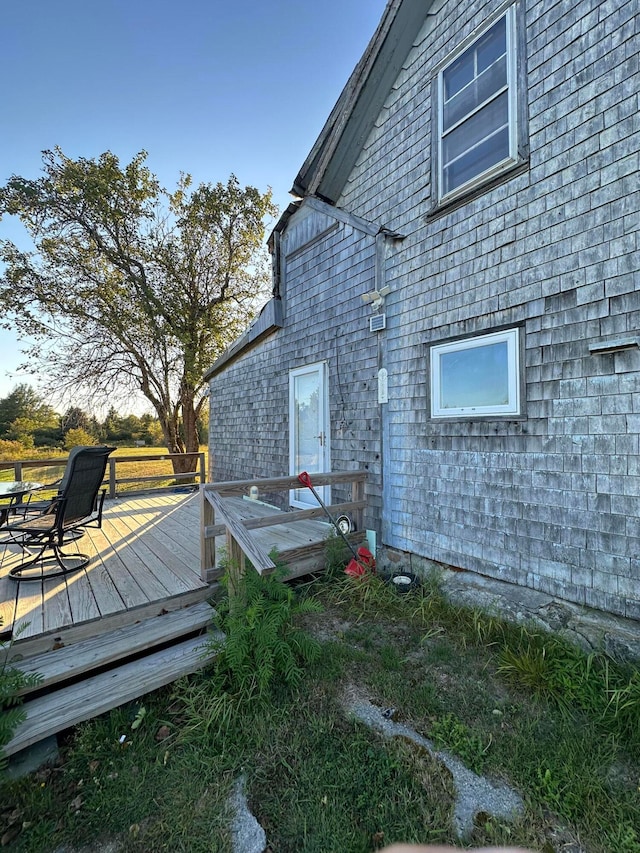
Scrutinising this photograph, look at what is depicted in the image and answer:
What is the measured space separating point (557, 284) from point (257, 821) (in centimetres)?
380

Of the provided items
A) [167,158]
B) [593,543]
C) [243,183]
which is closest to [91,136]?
[167,158]

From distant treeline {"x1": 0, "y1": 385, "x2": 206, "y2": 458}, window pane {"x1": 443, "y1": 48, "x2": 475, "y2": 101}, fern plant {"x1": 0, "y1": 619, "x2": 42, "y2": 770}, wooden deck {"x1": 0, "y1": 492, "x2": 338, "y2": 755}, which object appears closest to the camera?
fern plant {"x1": 0, "y1": 619, "x2": 42, "y2": 770}

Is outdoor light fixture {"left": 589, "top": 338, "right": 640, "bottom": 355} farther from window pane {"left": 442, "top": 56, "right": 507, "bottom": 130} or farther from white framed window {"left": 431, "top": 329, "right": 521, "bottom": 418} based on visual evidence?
window pane {"left": 442, "top": 56, "right": 507, "bottom": 130}

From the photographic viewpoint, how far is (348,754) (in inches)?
78.1

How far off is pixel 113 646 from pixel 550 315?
4010 mm

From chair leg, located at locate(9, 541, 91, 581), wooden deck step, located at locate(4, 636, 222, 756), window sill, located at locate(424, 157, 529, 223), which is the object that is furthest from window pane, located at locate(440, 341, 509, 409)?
chair leg, located at locate(9, 541, 91, 581)

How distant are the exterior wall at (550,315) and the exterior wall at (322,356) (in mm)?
667

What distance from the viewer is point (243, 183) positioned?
12609 millimetres

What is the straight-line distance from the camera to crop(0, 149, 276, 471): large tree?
36.0ft

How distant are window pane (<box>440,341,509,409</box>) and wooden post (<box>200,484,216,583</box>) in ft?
8.04

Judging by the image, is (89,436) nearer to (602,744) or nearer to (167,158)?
(167,158)

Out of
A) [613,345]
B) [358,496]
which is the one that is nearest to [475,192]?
[613,345]

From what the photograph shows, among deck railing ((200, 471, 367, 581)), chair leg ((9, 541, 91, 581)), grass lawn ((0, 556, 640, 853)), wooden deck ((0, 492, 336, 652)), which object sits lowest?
grass lawn ((0, 556, 640, 853))

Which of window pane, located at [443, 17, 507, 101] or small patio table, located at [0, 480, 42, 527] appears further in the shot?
small patio table, located at [0, 480, 42, 527]
